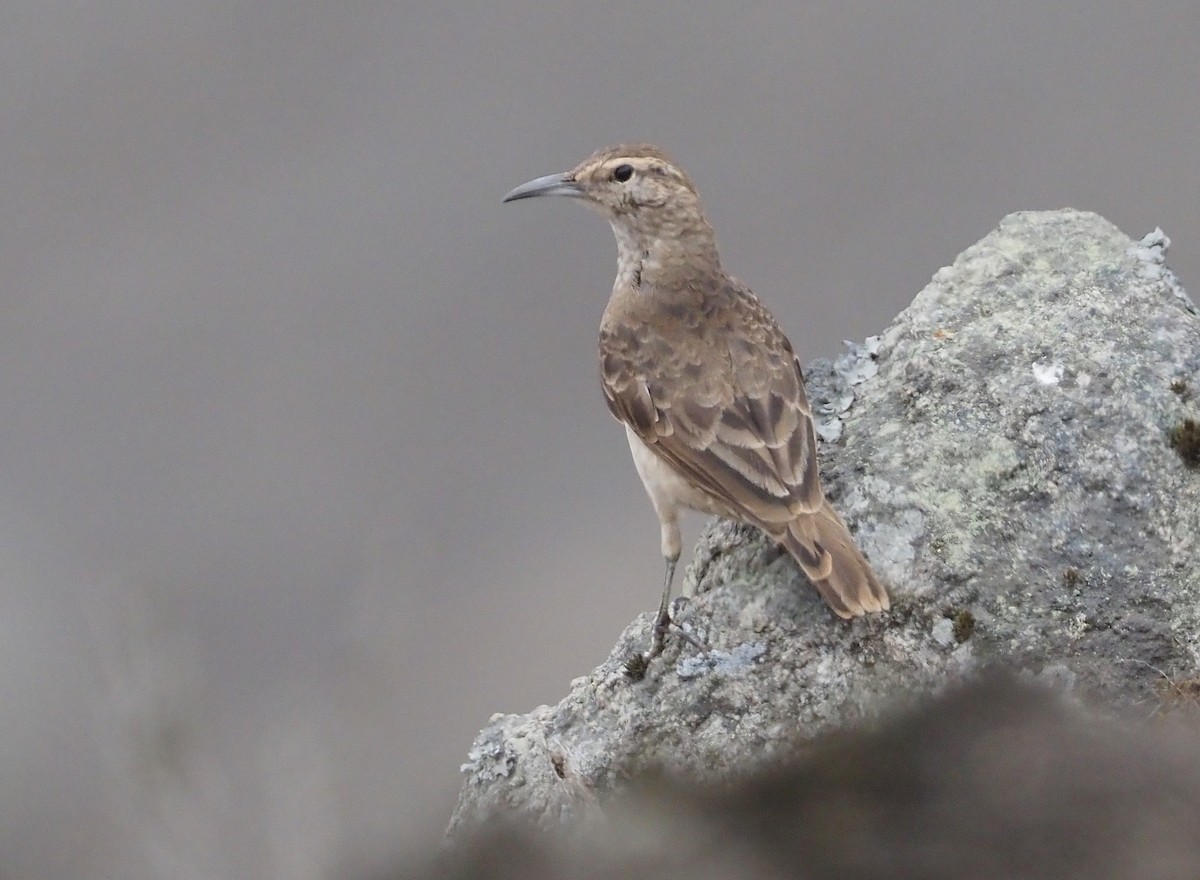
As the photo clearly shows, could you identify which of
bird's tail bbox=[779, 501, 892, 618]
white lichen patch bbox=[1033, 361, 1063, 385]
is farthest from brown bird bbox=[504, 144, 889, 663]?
white lichen patch bbox=[1033, 361, 1063, 385]

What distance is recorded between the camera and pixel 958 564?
6.53m

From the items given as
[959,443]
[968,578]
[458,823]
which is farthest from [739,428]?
[458,823]

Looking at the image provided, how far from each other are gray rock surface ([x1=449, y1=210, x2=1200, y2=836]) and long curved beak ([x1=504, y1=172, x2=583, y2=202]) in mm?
2610

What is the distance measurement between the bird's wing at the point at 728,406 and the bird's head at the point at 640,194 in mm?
664

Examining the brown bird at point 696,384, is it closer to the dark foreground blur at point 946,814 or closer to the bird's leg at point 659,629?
the bird's leg at point 659,629

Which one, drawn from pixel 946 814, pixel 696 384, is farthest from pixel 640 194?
pixel 946 814

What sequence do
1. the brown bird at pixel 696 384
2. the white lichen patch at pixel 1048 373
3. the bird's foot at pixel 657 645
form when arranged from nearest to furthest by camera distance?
the bird's foot at pixel 657 645 < the brown bird at pixel 696 384 < the white lichen patch at pixel 1048 373

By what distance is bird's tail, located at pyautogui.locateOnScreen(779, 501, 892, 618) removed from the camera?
250 inches

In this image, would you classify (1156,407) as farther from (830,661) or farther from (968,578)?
(830,661)

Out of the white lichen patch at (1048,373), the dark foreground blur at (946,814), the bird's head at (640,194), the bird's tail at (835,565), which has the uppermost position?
the bird's head at (640,194)

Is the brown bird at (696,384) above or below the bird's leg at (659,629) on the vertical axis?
above

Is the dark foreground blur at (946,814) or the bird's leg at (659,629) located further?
the bird's leg at (659,629)

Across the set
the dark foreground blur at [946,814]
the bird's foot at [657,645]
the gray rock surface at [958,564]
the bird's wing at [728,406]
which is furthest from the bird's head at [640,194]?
the dark foreground blur at [946,814]

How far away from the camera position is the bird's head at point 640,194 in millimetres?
9336
